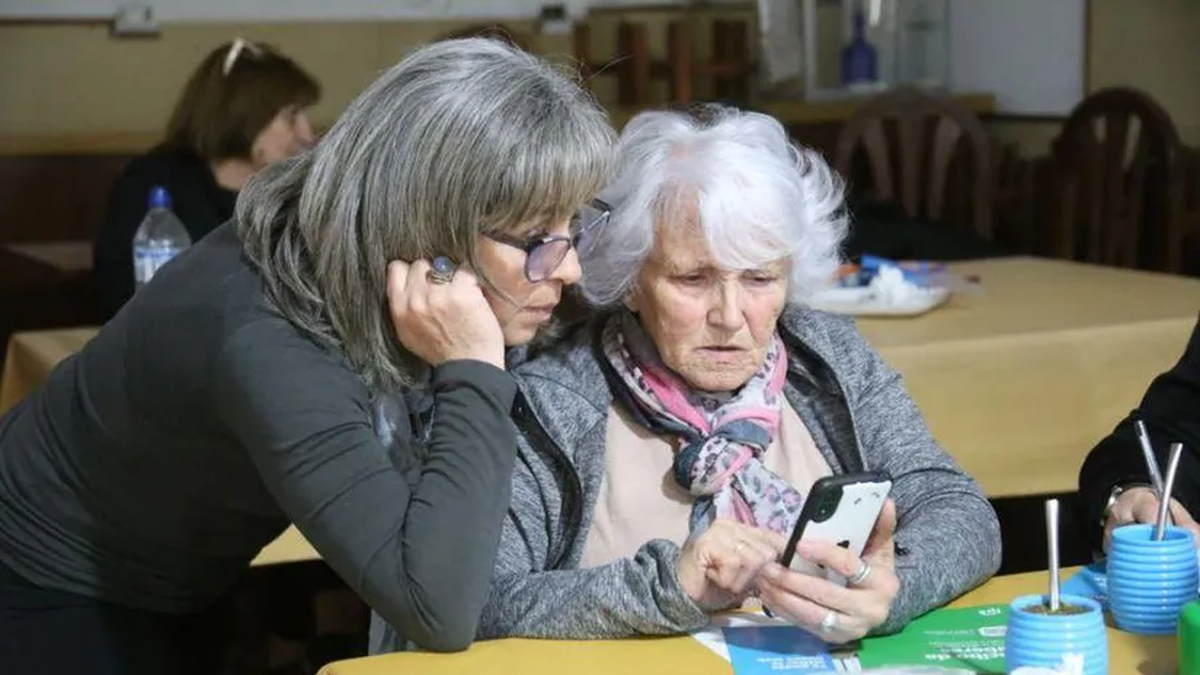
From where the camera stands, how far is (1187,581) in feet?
5.50

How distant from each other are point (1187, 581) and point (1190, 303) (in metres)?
1.89

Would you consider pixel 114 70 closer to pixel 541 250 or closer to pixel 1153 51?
pixel 1153 51

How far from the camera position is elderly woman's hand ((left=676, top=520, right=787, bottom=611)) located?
170 centimetres

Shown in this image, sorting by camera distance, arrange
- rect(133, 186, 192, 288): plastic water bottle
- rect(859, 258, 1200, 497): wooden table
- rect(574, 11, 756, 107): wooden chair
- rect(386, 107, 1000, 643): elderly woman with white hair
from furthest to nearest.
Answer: rect(574, 11, 756, 107): wooden chair → rect(133, 186, 192, 288): plastic water bottle → rect(859, 258, 1200, 497): wooden table → rect(386, 107, 1000, 643): elderly woman with white hair

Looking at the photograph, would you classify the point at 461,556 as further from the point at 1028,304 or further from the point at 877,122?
the point at 877,122

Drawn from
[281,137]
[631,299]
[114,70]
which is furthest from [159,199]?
[114,70]

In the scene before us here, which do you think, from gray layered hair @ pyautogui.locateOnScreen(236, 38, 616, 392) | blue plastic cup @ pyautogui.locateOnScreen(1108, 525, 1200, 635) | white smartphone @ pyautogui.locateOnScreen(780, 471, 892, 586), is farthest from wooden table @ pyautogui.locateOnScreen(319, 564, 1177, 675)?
gray layered hair @ pyautogui.locateOnScreen(236, 38, 616, 392)

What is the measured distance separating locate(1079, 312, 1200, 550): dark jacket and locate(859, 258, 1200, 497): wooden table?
36.2 inches

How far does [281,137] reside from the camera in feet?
13.7

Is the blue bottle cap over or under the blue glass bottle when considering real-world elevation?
over

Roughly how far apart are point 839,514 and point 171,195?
2751mm

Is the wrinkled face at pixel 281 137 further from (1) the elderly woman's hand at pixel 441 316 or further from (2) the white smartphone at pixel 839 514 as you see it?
(2) the white smartphone at pixel 839 514

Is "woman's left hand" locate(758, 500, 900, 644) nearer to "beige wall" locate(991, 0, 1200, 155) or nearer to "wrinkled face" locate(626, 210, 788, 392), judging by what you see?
"wrinkled face" locate(626, 210, 788, 392)

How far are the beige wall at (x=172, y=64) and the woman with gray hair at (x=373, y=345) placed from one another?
159 inches
